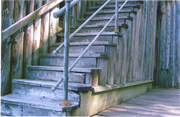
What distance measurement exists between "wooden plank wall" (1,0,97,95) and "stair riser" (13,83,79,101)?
0.17 metres

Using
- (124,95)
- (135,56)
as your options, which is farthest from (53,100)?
(135,56)

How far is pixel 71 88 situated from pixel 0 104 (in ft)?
2.47

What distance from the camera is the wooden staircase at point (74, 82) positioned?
1.72 m

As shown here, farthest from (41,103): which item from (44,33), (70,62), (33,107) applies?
(44,33)

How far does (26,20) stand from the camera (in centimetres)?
232

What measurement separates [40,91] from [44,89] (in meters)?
0.06

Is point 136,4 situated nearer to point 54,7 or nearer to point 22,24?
point 54,7

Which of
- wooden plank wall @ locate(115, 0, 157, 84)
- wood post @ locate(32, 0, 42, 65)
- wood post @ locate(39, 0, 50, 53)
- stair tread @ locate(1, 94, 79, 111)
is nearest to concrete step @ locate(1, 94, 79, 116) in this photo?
stair tread @ locate(1, 94, 79, 111)

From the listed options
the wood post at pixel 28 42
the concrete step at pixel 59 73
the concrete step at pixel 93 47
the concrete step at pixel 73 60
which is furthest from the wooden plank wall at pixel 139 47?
the wood post at pixel 28 42

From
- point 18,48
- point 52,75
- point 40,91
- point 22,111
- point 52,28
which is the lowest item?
point 22,111

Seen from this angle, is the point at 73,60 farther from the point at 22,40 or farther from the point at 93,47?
the point at 22,40

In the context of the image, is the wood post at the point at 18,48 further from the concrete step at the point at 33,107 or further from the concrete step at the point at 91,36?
the concrete step at the point at 91,36

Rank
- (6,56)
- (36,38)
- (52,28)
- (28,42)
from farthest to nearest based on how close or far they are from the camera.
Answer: (52,28) < (36,38) < (28,42) < (6,56)

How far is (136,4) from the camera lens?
3387mm
